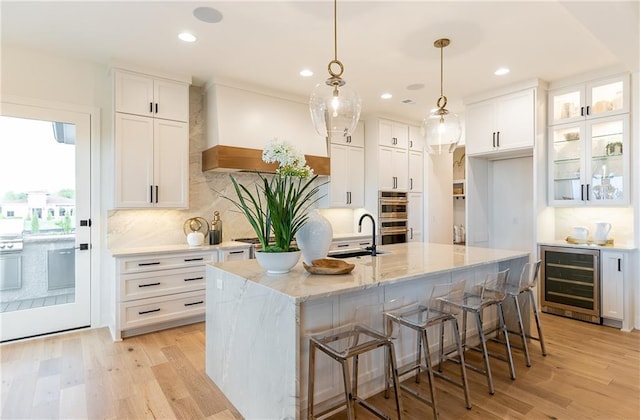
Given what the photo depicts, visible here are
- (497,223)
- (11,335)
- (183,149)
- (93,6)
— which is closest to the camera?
(93,6)

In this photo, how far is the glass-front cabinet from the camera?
3.95 metres

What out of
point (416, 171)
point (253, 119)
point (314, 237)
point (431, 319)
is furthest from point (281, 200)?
point (416, 171)

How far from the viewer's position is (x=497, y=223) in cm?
543

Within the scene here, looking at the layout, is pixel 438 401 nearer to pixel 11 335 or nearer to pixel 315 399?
pixel 315 399

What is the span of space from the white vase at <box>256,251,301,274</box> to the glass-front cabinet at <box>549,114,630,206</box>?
387 cm

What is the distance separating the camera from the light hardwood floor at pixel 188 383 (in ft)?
7.58

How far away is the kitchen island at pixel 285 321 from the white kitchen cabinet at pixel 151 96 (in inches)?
92.0

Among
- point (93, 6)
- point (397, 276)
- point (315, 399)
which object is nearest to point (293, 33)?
point (93, 6)

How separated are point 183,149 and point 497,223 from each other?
4.71 meters

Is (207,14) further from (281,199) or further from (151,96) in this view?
(281,199)

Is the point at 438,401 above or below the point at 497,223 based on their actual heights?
below

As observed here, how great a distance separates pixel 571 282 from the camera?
418cm

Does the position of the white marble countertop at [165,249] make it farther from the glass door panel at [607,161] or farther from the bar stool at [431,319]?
the glass door panel at [607,161]

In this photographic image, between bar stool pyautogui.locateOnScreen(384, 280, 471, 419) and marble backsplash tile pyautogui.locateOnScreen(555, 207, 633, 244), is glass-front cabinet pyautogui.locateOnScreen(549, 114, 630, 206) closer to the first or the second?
marble backsplash tile pyautogui.locateOnScreen(555, 207, 633, 244)
